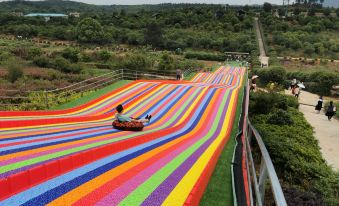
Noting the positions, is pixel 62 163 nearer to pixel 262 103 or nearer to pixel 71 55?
pixel 262 103

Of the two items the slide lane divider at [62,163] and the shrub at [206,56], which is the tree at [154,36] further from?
the slide lane divider at [62,163]

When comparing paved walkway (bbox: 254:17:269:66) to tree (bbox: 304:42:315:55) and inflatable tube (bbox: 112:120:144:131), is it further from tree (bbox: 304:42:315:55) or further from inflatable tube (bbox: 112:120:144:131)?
inflatable tube (bbox: 112:120:144:131)

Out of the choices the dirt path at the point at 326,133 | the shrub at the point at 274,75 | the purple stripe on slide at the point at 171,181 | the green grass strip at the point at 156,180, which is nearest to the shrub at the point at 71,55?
the shrub at the point at 274,75

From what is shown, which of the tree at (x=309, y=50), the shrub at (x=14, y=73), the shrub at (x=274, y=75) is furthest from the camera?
the tree at (x=309, y=50)

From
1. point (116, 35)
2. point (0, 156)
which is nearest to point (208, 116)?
point (0, 156)

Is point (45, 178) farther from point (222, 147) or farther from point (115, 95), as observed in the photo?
point (115, 95)

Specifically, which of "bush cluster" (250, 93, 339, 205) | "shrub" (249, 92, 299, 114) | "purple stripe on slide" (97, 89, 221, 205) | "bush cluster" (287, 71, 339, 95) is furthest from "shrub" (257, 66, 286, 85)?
"purple stripe on slide" (97, 89, 221, 205)
